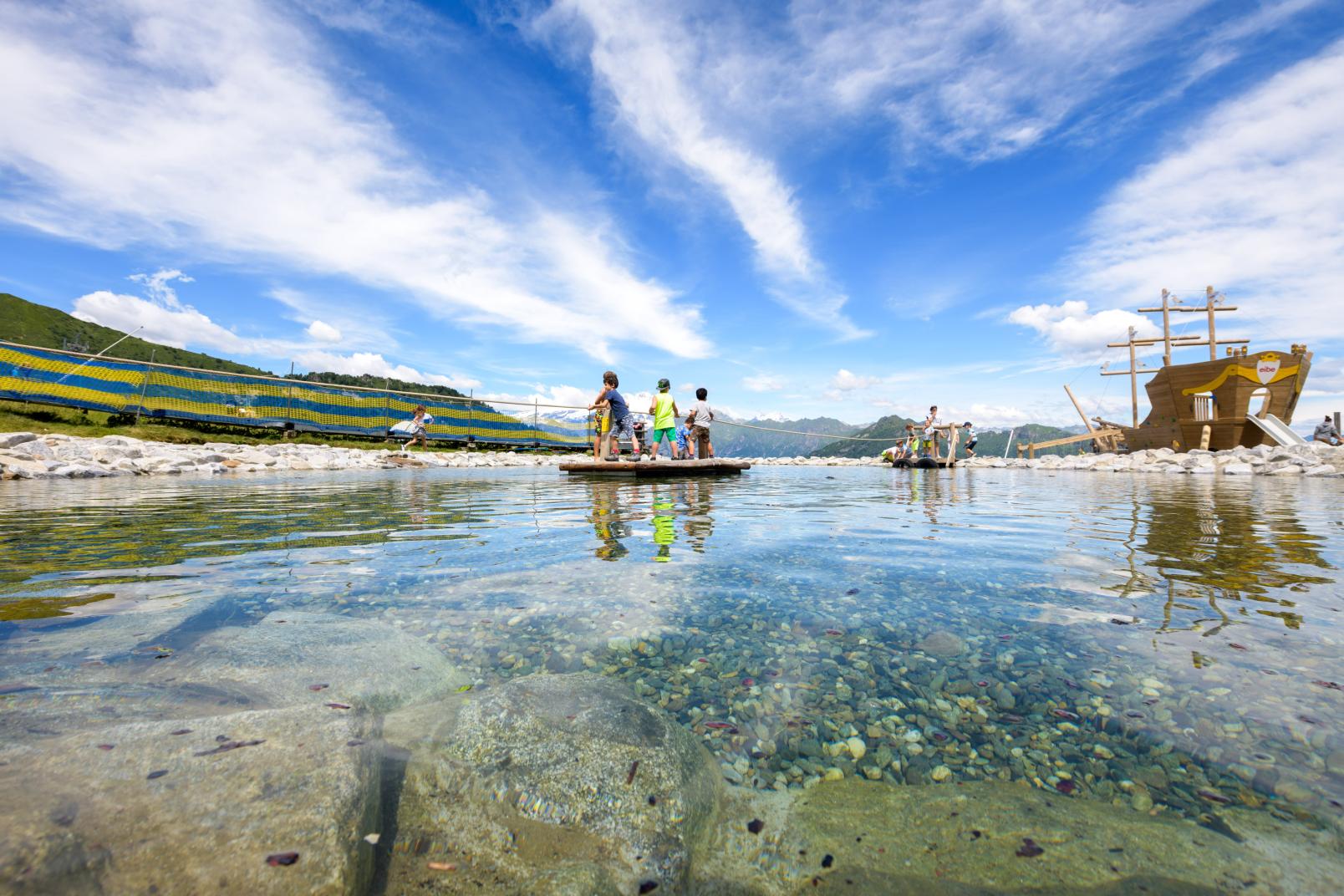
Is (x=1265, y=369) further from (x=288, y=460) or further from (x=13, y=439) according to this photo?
(x=13, y=439)

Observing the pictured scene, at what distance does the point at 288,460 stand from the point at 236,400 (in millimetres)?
8298

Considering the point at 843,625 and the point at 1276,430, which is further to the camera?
the point at 1276,430

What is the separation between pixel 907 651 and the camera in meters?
2.62

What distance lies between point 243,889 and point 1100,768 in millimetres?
2423

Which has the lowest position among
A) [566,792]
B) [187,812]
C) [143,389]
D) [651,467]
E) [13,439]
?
[566,792]

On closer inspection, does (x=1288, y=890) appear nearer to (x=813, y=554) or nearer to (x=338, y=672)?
(x=338, y=672)

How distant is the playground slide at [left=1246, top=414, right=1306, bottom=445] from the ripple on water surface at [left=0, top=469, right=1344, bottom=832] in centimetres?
2614

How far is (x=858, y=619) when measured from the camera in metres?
3.08

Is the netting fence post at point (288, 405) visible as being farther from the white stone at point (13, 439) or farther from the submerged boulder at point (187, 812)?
the submerged boulder at point (187, 812)

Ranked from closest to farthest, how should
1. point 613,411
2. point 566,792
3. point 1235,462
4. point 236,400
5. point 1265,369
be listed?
point 566,792
point 613,411
point 1235,462
point 236,400
point 1265,369

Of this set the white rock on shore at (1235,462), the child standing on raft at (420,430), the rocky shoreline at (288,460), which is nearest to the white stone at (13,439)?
the rocky shoreline at (288,460)

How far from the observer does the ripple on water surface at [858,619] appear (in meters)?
1.88

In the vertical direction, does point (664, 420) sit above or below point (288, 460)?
above

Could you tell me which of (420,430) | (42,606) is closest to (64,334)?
(420,430)
